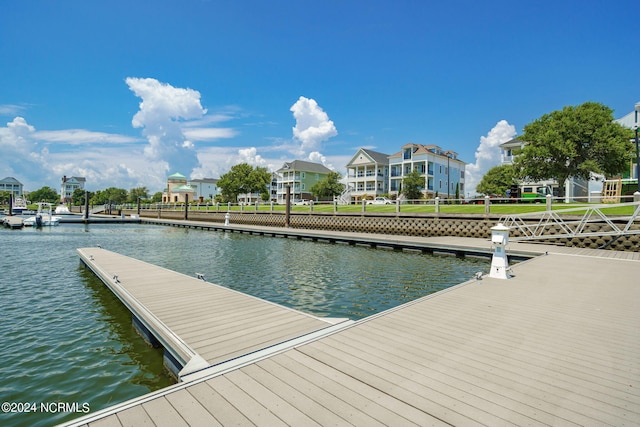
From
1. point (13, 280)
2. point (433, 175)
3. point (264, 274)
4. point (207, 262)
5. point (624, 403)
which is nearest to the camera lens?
point (624, 403)

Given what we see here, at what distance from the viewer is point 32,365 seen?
4738mm

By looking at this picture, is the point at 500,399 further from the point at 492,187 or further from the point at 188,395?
the point at 492,187

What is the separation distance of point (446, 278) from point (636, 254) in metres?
7.47

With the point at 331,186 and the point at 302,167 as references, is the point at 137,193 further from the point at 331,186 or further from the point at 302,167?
the point at 331,186

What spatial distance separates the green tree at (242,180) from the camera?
61625mm

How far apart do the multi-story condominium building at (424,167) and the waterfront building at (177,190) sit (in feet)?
179

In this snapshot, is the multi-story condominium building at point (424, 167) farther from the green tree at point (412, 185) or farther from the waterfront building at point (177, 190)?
the waterfront building at point (177, 190)

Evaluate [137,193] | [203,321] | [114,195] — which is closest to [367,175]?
[203,321]

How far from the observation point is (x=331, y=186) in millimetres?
58156

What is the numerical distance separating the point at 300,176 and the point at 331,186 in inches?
544

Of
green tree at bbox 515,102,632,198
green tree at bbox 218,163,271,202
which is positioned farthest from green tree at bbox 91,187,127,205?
green tree at bbox 515,102,632,198

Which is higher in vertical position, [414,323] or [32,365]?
[414,323]

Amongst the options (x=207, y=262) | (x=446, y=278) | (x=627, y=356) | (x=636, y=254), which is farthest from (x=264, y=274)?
(x=636, y=254)

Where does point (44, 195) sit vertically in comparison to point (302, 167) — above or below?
below
